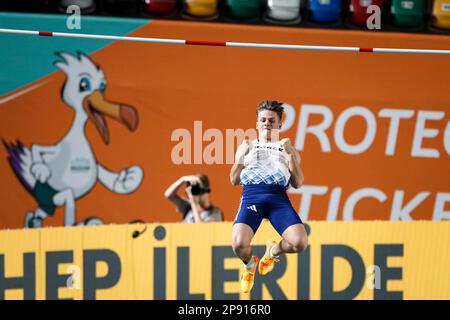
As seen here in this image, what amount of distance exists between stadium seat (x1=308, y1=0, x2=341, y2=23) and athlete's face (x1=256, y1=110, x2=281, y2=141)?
5222mm

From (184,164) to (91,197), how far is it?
1208mm

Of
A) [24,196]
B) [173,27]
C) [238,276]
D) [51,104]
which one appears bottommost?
[238,276]

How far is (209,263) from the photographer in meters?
11.6

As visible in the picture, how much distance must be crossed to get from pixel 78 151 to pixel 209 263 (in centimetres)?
212

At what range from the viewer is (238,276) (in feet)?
38.3

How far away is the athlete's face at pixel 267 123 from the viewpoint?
726cm

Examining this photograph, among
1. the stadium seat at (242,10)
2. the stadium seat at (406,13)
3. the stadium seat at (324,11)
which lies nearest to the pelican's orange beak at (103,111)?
the stadium seat at (242,10)

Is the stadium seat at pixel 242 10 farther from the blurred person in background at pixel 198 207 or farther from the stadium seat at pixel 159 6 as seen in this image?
the blurred person in background at pixel 198 207

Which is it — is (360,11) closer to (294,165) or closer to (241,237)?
(294,165)

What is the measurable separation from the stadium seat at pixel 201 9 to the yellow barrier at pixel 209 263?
2.60m
